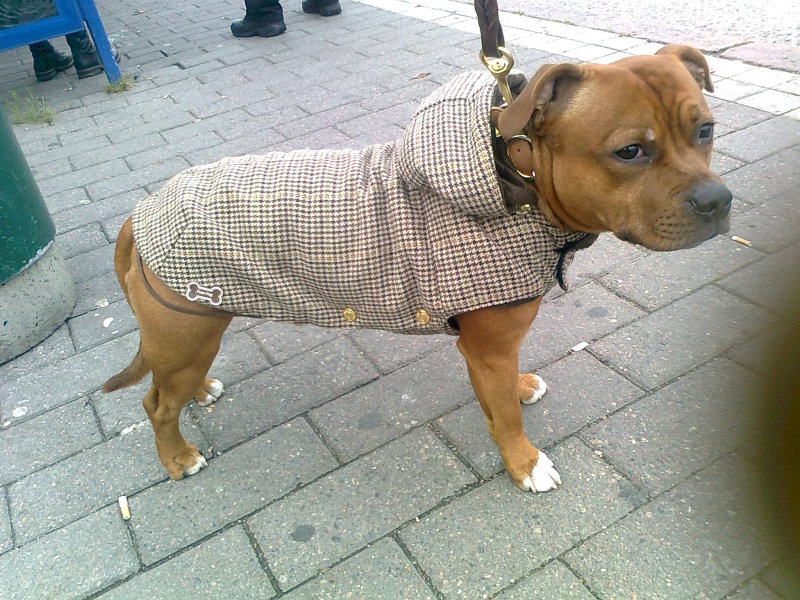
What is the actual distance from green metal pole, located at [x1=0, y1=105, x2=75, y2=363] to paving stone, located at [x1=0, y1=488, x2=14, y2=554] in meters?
1.12

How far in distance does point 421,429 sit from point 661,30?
18.0 feet

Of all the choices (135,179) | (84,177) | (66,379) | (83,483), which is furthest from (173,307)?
(84,177)

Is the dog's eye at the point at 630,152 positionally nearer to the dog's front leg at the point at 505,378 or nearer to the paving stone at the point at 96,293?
the dog's front leg at the point at 505,378

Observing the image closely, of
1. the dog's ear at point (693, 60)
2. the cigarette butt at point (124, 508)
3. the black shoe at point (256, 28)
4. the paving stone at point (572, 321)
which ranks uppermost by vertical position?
the dog's ear at point (693, 60)

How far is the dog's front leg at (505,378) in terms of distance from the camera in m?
2.28

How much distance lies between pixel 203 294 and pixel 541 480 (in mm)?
1487

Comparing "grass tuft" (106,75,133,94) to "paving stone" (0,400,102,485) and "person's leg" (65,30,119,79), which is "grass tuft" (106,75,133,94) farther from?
"paving stone" (0,400,102,485)

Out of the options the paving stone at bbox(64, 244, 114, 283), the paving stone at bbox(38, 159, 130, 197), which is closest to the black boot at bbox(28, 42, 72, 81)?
the paving stone at bbox(38, 159, 130, 197)

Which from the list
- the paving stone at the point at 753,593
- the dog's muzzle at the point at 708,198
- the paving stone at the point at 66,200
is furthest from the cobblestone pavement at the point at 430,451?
the dog's muzzle at the point at 708,198

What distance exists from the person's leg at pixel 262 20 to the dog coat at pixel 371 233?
6426 millimetres

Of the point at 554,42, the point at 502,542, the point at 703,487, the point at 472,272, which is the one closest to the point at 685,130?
the point at 472,272

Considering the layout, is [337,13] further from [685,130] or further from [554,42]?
[685,130]

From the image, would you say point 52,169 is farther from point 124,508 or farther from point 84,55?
point 124,508

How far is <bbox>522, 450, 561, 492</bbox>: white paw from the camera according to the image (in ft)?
8.23
